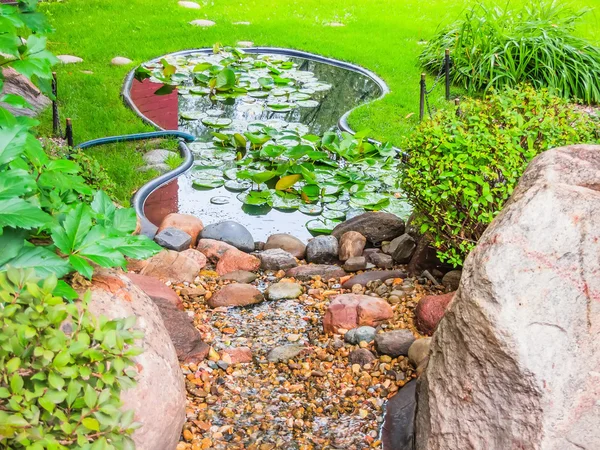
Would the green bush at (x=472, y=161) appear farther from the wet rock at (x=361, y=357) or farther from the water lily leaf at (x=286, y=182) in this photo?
the water lily leaf at (x=286, y=182)

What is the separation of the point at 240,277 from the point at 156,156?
2442 mm

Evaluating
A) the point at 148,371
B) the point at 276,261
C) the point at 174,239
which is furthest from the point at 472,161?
the point at 148,371

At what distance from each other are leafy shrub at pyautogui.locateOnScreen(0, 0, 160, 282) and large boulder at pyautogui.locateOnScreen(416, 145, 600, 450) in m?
1.37

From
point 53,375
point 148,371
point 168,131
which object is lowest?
point 168,131

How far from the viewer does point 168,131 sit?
7852mm

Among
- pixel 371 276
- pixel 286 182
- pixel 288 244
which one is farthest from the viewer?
pixel 286 182

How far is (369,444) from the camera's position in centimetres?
370

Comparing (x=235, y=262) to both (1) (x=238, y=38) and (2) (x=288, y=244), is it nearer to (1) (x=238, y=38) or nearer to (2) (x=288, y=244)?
(2) (x=288, y=244)

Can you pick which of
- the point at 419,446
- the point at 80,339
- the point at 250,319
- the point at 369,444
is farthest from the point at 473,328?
the point at 250,319

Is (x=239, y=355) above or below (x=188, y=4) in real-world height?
above

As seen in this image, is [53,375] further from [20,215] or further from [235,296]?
[235,296]

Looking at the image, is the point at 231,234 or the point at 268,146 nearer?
the point at 231,234

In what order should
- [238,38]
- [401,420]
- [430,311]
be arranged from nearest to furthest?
[401,420], [430,311], [238,38]

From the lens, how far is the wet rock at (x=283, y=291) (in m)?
5.19
